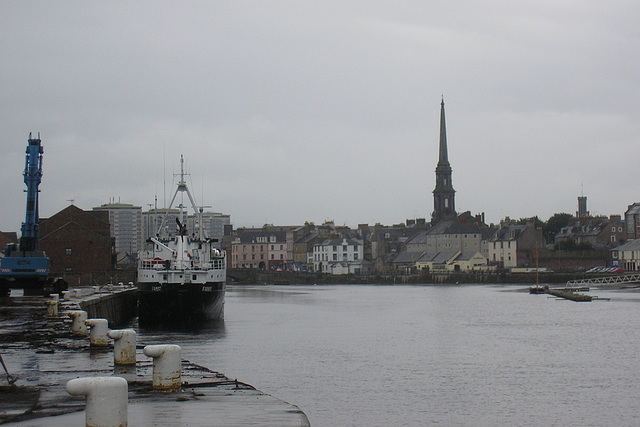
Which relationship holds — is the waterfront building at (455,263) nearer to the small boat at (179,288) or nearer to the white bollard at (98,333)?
the small boat at (179,288)

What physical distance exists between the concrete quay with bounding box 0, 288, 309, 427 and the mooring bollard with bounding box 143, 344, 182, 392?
0.15 m

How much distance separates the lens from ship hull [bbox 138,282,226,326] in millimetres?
45750

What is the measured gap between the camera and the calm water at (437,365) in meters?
21.3

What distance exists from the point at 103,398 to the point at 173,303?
3686 cm

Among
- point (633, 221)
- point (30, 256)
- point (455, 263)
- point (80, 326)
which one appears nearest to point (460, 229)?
point (455, 263)

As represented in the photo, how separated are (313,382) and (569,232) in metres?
143

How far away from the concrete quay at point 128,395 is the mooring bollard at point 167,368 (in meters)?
0.15

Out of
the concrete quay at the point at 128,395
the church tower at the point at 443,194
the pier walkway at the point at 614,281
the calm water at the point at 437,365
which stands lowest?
the calm water at the point at 437,365

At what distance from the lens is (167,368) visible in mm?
13258

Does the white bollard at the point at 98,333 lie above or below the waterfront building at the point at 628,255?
below

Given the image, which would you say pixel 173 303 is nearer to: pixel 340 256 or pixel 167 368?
pixel 167 368

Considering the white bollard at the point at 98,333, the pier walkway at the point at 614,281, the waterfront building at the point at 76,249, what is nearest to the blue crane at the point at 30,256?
the waterfront building at the point at 76,249

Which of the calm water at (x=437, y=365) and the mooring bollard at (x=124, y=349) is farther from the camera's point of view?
the calm water at (x=437, y=365)

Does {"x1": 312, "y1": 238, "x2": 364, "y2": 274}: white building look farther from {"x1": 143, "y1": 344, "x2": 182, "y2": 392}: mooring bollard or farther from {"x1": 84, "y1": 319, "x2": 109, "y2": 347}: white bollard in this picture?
{"x1": 143, "y1": 344, "x2": 182, "y2": 392}: mooring bollard
